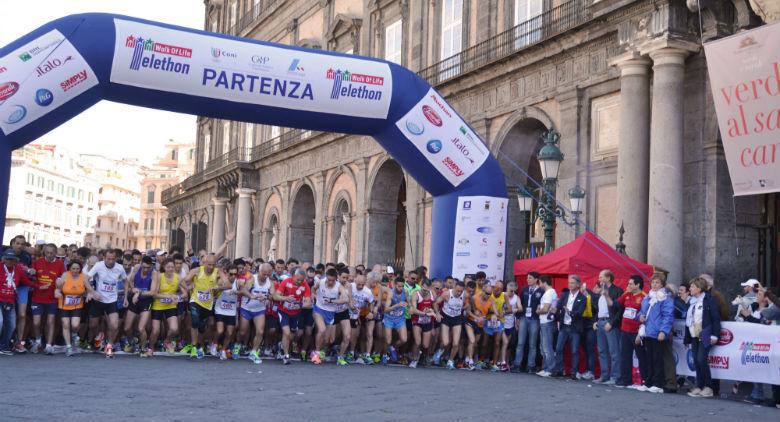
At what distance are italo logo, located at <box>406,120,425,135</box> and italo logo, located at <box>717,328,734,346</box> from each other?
251 inches

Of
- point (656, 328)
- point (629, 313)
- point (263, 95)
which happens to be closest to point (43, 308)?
point (263, 95)

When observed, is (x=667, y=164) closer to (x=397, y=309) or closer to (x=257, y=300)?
(x=397, y=309)

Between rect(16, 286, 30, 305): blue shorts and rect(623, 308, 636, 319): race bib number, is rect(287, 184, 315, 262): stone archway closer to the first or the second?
rect(16, 286, 30, 305): blue shorts

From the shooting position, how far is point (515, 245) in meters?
23.5

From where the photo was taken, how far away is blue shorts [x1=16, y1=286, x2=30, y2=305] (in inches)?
562

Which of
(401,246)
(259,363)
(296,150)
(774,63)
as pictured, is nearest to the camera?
(774,63)

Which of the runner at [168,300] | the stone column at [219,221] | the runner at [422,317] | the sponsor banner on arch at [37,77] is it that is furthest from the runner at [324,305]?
the stone column at [219,221]

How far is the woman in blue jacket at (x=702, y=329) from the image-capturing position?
12.3 meters

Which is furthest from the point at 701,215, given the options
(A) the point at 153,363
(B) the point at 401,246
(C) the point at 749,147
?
(B) the point at 401,246

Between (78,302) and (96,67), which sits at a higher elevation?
(96,67)

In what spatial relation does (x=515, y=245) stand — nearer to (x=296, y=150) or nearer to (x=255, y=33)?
(x=296, y=150)

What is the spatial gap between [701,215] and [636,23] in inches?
152

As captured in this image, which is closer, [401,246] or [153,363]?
[153,363]

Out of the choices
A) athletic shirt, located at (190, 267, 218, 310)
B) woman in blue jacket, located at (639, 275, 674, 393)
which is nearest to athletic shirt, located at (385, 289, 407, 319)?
athletic shirt, located at (190, 267, 218, 310)
